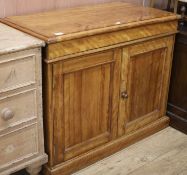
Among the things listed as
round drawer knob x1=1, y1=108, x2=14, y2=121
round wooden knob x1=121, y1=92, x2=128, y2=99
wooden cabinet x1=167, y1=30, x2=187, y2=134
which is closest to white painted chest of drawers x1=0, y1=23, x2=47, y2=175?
round drawer knob x1=1, y1=108, x2=14, y2=121

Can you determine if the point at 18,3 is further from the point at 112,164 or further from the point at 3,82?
the point at 112,164

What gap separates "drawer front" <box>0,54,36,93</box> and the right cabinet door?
59 centimetres

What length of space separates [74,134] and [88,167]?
0.25m

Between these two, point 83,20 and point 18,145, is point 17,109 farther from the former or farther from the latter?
point 83,20

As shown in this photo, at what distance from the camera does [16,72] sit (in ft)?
4.80

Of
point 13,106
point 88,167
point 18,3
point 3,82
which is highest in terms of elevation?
point 18,3

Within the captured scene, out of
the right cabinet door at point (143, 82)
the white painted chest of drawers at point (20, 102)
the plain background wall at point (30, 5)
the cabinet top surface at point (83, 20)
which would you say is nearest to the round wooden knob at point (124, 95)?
the right cabinet door at point (143, 82)

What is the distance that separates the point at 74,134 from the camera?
1.82 m

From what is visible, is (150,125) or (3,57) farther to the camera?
(150,125)

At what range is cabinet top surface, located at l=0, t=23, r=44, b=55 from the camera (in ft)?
4.61

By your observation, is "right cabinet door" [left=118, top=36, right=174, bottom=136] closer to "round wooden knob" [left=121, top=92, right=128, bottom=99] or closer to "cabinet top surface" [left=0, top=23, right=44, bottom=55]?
"round wooden knob" [left=121, top=92, right=128, bottom=99]

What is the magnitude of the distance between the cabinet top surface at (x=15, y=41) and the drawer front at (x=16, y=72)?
0.04m

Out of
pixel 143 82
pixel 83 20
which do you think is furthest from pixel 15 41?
pixel 143 82

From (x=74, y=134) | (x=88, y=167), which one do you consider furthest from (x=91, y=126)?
(x=88, y=167)
